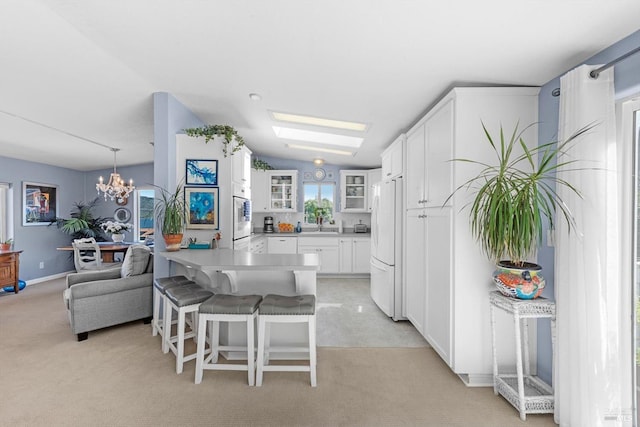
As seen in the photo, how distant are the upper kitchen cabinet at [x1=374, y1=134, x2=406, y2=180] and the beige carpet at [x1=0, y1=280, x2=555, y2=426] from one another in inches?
77.4

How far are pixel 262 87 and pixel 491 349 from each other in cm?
299

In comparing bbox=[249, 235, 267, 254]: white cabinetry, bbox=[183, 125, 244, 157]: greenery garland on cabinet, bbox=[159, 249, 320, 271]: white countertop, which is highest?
bbox=[183, 125, 244, 157]: greenery garland on cabinet

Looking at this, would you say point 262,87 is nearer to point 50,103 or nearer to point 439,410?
point 50,103

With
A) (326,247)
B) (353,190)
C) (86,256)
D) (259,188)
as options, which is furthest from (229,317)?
(353,190)

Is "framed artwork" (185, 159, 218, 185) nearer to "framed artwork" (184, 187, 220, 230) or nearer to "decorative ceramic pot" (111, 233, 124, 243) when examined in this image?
"framed artwork" (184, 187, 220, 230)

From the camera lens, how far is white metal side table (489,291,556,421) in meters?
1.92

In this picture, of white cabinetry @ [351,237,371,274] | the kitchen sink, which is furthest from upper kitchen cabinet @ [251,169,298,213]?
white cabinetry @ [351,237,371,274]

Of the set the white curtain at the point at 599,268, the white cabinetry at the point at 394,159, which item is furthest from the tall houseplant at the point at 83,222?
the white curtain at the point at 599,268

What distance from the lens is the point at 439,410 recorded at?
78.7 inches

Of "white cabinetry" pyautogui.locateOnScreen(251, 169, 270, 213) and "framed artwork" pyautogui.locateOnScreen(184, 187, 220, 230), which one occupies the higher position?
"white cabinetry" pyautogui.locateOnScreen(251, 169, 270, 213)

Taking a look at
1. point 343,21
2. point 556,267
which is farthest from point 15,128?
point 556,267

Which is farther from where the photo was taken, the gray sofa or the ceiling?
the gray sofa

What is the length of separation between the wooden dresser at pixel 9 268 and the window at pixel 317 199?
486 centimetres

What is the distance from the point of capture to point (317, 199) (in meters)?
6.60
